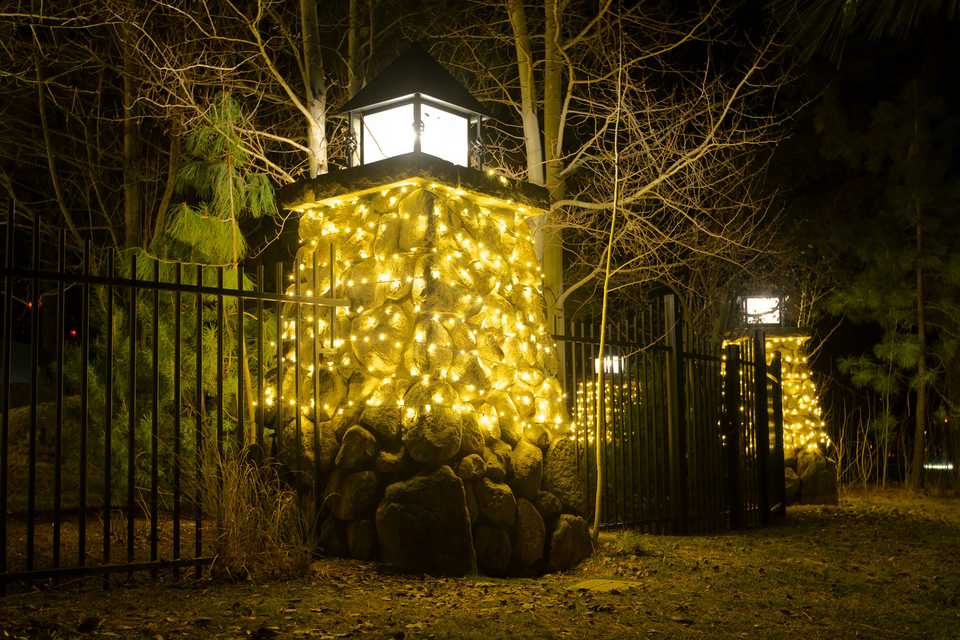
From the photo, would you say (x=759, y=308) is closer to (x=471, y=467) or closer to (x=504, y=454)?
(x=504, y=454)

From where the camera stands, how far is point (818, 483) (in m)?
12.9

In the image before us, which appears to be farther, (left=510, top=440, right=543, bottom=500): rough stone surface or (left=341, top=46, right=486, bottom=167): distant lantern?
(left=341, top=46, right=486, bottom=167): distant lantern

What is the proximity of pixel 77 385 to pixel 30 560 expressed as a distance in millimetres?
4813

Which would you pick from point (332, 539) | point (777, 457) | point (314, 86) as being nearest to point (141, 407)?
point (332, 539)

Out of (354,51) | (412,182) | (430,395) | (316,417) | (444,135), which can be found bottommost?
(316,417)

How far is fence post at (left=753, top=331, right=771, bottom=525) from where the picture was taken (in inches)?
402

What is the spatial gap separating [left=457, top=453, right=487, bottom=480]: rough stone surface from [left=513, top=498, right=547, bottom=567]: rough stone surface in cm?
44

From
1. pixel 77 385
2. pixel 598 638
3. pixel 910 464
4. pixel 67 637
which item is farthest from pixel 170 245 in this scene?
pixel 910 464

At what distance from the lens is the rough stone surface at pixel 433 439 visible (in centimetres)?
597

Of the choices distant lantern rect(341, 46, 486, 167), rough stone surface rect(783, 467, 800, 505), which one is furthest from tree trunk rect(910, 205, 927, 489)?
distant lantern rect(341, 46, 486, 167)

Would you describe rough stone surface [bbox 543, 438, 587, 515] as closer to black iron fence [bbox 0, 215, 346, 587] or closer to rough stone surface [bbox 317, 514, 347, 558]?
rough stone surface [bbox 317, 514, 347, 558]

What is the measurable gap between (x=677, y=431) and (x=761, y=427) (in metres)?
1.92

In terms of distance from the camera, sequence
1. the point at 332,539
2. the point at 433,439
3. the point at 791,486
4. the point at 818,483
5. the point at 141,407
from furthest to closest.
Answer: the point at 818,483
the point at 791,486
the point at 141,407
the point at 332,539
the point at 433,439

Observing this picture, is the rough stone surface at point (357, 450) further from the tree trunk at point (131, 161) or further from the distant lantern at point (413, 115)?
the tree trunk at point (131, 161)
